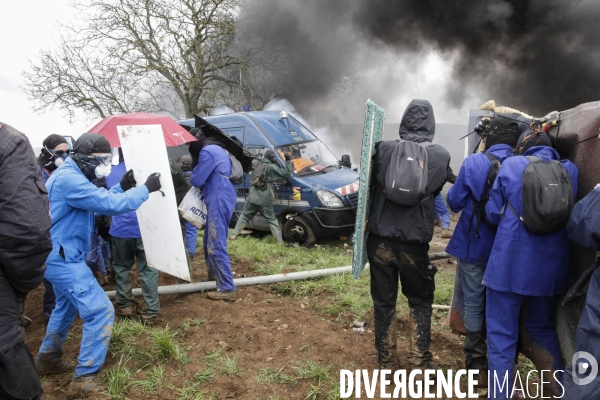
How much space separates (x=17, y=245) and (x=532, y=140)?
299 centimetres

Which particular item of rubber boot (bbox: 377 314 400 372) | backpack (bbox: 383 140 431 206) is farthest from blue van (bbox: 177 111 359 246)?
backpack (bbox: 383 140 431 206)

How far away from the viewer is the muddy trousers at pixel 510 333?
2.69 metres

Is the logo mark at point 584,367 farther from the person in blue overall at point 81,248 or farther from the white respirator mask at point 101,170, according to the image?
the white respirator mask at point 101,170

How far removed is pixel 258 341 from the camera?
3793mm

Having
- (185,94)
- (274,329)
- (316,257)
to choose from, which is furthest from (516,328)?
(185,94)

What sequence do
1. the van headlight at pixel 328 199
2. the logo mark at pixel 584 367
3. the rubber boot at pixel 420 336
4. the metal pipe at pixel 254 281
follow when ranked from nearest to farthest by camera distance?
the logo mark at pixel 584 367 → the rubber boot at pixel 420 336 → the metal pipe at pixel 254 281 → the van headlight at pixel 328 199

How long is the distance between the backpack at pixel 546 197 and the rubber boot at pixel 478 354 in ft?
3.17

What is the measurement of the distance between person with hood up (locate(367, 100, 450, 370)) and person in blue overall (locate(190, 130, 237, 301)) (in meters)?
1.87

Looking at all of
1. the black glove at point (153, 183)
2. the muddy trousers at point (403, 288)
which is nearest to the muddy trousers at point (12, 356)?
the black glove at point (153, 183)

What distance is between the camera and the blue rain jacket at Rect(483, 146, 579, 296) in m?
2.54

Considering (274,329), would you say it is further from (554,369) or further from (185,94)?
(185,94)

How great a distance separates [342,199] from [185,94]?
417 inches

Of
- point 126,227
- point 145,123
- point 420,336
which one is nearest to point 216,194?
point 126,227

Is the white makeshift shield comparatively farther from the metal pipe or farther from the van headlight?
the van headlight
